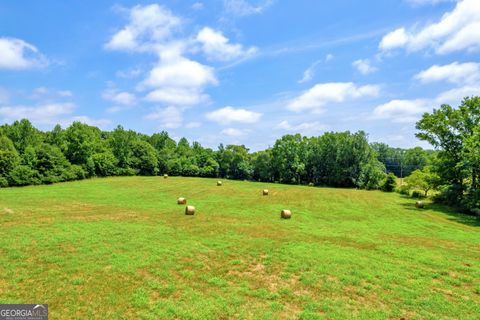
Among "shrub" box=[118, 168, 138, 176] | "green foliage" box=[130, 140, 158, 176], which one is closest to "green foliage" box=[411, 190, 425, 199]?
"green foliage" box=[130, 140, 158, 176]

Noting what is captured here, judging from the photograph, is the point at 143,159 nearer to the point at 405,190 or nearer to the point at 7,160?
the point at 7,160

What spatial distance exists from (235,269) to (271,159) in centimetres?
6302

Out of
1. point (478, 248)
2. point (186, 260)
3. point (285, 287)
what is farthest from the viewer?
point (478, 248)

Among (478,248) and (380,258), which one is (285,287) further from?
(478,248)

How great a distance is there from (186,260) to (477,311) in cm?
901

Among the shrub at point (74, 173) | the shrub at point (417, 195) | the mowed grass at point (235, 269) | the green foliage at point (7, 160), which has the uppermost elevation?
the green foliage at point (7, 160)

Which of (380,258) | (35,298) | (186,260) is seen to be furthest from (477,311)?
(35,298)

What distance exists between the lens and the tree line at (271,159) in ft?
95.8

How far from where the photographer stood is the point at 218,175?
79562 mm

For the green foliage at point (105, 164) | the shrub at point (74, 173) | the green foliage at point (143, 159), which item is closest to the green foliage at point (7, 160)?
the shrub at point (74, 173)

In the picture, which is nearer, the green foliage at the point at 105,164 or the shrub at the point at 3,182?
the shrub at the point at 3,182
